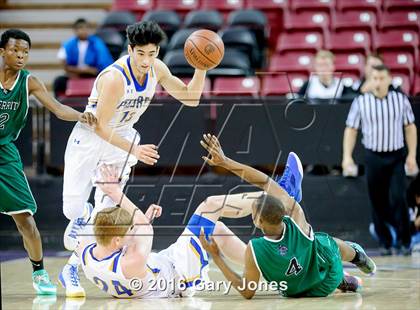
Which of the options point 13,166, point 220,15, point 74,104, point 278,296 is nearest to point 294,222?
point 278,296

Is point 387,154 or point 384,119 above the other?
point 384,119

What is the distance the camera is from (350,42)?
11234 mm

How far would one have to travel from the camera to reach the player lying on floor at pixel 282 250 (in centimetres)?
565

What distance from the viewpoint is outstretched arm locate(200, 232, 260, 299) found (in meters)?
5.68

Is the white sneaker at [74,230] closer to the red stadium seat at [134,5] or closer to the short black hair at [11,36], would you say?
the short black hair at [11,36]

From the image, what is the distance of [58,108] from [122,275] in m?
1.38

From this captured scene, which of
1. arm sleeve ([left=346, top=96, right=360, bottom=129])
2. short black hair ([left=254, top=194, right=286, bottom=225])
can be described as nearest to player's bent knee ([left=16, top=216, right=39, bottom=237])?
short black hair ([left=254, top=194, right=286, bottom=225])

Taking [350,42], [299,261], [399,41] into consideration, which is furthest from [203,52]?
[399,41]

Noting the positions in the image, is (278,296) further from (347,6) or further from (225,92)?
(347,6)

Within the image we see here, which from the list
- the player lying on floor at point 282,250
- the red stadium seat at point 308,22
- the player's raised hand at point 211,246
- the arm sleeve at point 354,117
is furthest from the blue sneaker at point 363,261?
the red stadium seat at point 308,22

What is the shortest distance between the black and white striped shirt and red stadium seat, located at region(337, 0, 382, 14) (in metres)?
2.82

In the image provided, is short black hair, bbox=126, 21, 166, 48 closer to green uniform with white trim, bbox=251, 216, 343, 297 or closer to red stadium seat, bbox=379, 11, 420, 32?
green uniform with white trim, bbox=251, 216, 343, 297

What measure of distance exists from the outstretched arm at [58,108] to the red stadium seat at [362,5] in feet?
20.7

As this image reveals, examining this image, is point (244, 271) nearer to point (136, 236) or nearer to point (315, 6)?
point (136, 236)
